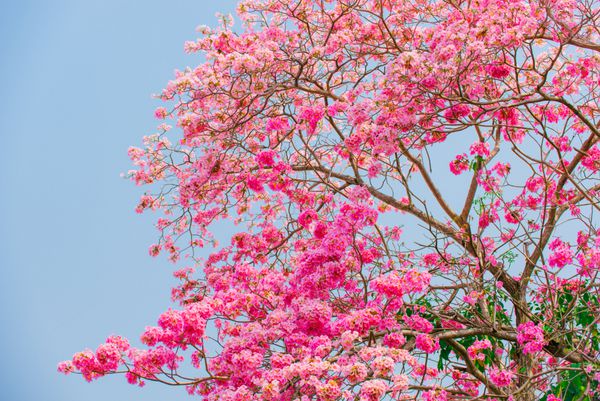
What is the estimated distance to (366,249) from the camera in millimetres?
6863

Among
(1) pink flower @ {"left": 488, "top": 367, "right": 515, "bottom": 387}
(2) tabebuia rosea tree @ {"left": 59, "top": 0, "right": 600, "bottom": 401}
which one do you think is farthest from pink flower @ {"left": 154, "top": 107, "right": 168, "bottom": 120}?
(1) pink flower @ {"left": 488, "top": 367, "right": 515, "bottom": 387}

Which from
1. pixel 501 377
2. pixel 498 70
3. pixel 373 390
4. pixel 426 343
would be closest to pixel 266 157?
pixel 498 70

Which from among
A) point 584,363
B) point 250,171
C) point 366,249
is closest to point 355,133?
point 366,249

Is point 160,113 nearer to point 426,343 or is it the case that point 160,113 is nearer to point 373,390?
point 426,343

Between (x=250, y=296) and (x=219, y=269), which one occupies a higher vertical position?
(x=219, y=269)

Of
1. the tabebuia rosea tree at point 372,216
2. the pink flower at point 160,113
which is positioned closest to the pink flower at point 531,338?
the tabebuia rosea tree at point 372,216

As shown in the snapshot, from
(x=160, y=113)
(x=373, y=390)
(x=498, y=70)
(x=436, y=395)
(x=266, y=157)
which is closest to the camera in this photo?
(x=373, y=390)

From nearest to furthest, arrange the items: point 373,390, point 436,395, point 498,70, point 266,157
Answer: point 373,390 → point 436,395 → point 498,70 → point 266,157

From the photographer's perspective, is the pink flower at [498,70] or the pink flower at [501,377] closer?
the pink flower at [501,377]

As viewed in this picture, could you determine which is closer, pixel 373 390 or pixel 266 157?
pixel 373 390

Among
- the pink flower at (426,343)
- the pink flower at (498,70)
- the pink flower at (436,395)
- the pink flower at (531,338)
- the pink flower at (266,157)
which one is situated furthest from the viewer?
the pink flower at (266,157)

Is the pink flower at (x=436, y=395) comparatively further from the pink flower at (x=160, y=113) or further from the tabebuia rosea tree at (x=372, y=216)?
the pink flower at (x=160, y=113)

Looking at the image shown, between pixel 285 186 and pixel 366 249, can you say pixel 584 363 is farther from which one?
pixel 285 186

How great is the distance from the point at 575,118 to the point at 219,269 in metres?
4.30
